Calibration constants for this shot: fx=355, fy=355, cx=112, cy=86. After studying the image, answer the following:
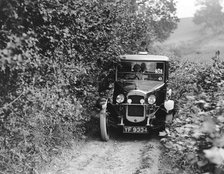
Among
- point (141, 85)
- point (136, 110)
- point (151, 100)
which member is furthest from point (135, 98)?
point (141, 85)

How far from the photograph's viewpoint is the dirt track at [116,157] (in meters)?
6.66

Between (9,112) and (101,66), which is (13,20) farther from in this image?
(101,66)

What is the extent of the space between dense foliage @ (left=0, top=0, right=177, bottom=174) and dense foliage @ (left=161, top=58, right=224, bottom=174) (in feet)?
7.27

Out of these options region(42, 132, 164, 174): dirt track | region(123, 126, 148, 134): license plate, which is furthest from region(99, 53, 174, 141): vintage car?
region(42, 132, 164, 174): dirt track

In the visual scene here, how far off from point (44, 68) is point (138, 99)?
11.2 ft

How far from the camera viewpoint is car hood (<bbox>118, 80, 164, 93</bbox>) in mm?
9281

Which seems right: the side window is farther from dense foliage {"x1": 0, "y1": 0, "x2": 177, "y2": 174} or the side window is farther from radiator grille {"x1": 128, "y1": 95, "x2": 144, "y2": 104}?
radiator grille {"x1": 128, "y1": 95, "x2": 144, "y2": 104}

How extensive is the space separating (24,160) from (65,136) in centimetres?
192

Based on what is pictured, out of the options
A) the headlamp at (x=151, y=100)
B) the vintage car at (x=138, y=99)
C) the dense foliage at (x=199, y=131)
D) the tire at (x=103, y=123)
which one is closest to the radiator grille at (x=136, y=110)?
the vintage car at (x=138, y=99)

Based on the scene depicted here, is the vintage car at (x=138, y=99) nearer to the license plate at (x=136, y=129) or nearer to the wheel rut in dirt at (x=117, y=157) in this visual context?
the license plate at (x=136, y=129)

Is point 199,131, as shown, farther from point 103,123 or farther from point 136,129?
point 136,129

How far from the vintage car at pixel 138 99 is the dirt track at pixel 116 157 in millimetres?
319

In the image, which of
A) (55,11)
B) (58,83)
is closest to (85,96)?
(58,83)

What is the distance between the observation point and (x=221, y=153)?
2777mm
